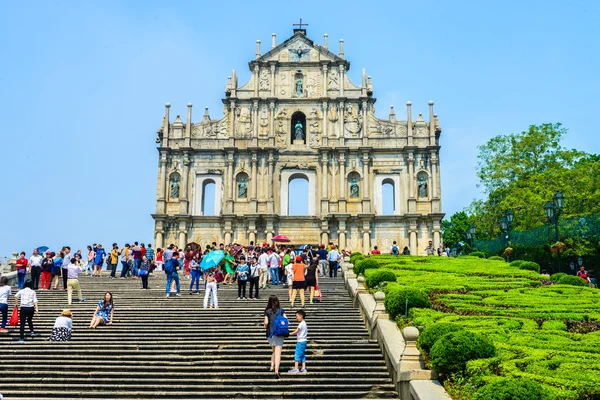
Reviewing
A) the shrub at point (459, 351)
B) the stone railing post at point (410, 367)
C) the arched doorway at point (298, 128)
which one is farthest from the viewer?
the arched doorway at point (298, 128)

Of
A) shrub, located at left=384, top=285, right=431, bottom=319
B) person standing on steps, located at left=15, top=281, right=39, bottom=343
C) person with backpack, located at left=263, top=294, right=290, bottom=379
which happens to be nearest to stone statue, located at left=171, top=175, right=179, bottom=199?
person standing on steps, located at left=15, top=281, right=39, bottom=343

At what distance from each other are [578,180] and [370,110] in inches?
552

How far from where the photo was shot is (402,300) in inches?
568

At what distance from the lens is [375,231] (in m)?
41.3

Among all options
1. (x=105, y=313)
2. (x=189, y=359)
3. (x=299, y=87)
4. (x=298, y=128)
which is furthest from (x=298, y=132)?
(x=189, y=359)

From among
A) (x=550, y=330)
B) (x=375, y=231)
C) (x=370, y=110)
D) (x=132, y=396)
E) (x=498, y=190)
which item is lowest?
(x=132, y=396)

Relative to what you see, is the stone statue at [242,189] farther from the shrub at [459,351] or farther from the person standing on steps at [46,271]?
the shrub at [459,351]

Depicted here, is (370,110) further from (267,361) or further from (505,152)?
(267,361)

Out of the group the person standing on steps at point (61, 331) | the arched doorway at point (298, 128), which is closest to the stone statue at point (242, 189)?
the arched doorway at point (298, 128)

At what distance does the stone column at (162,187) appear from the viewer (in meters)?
41.5

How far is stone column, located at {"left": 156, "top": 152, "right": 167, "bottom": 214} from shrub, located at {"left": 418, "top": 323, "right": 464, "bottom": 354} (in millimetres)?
32055

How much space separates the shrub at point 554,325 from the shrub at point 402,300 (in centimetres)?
262

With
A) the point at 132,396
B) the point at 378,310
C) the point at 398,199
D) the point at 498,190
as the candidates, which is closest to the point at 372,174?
the point at 398,199

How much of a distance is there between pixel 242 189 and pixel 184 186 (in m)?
3.70
